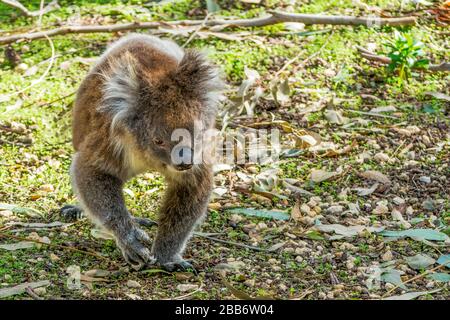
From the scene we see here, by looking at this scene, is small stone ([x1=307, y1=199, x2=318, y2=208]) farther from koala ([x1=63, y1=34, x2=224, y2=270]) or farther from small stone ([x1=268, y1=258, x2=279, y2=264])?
koala ([x1=63, y1=34, x2=224, y2=270])

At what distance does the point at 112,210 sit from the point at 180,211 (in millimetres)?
432

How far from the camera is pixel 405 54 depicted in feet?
23.9

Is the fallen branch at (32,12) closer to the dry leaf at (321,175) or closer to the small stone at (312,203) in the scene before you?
the dry leaf at (321,175)

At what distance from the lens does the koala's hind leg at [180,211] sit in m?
5.03

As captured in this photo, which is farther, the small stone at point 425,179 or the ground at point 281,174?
the small stone at point 425,179

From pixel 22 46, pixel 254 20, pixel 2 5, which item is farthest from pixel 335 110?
pixel 2 5

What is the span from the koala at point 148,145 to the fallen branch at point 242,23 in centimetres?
264

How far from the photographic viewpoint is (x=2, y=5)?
8.77 metres

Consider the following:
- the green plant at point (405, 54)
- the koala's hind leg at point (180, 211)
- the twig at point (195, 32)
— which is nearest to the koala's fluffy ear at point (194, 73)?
the koala's hind leg at point (180, 211)

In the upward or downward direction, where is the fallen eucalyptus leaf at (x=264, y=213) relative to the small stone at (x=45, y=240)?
upward

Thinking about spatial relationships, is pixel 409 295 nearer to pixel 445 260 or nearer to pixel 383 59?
pixel 445 260

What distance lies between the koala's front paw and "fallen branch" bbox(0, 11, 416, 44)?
134 inches
